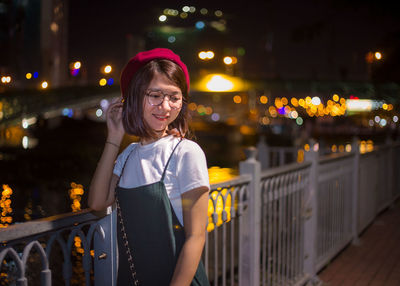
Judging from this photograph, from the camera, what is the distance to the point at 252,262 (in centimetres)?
350

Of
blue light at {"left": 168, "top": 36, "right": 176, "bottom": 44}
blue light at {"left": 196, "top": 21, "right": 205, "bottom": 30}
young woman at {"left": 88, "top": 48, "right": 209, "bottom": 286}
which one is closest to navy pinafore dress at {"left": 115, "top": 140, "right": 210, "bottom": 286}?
young woman at {"left": 88, "top": 48, "right": 209, "bottom": 286}

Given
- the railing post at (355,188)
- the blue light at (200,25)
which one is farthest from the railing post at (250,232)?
the railing post at (355,188)

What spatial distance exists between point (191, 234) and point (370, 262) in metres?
4.53

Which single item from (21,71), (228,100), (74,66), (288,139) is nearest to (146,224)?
(74,66)

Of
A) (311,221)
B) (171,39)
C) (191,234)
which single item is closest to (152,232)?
(191,234)

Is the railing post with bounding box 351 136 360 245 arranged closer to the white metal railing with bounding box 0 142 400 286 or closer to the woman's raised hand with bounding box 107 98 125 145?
the white metal railing with bounding box 0 142 400 286

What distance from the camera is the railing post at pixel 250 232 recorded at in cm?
348

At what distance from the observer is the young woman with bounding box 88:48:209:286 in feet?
5.71

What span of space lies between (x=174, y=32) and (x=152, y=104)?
1.56 m

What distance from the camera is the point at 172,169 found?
177cm

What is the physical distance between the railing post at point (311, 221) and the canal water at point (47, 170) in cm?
117

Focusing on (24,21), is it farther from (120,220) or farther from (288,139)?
(288,139)

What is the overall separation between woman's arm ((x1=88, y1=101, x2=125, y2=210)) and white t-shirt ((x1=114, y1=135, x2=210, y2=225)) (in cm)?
7

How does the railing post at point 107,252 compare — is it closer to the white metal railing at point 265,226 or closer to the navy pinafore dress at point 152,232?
the white metal railing at point 265,226
